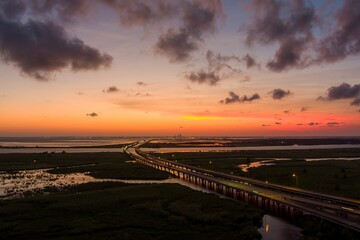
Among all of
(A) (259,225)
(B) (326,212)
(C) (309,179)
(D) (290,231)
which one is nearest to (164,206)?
(A) (259,225)

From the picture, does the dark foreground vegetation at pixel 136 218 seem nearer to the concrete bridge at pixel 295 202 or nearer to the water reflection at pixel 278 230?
the water reflection at pixel 278 230

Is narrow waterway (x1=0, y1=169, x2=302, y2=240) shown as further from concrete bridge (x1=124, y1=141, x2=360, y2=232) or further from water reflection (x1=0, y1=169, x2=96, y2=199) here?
concrete bridge (x1=124, y1=141, x2=360, y2=232)

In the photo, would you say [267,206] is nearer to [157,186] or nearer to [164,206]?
[164,206]

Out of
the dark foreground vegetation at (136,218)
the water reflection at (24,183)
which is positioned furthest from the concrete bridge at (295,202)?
the water reflection at (24,183)

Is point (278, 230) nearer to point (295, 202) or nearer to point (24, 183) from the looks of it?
point (295, 202)

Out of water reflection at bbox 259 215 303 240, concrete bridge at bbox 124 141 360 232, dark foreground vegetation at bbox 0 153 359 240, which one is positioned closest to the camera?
dark foreground vegetation at bbox 0 153 359 240

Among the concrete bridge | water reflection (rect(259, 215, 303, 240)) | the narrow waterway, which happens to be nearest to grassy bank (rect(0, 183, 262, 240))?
water reflection (rect(259, 215, 303, 240))
